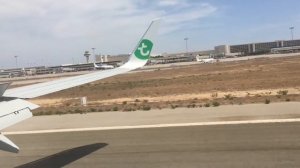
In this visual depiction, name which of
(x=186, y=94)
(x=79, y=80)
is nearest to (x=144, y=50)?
(x=79, y=80)

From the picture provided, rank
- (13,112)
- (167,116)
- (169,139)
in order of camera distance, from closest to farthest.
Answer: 1. (13,112)
2. (169,139)
3. (167,116)

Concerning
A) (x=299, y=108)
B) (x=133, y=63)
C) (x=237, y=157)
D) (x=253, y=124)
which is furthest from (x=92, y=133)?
(x=299, y=108)

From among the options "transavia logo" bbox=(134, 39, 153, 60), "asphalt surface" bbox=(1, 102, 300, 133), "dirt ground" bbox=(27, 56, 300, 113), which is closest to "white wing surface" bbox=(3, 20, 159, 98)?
"transavia logo" bbox=(134, 39, 153, 60)

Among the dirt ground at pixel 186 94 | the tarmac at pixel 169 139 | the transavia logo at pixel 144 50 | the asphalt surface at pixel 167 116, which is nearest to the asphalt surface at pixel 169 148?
the tarmac at pixel 169 139

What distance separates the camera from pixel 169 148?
13039 mm

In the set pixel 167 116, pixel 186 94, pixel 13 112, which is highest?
pixel 13 112

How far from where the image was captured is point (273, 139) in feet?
43.5

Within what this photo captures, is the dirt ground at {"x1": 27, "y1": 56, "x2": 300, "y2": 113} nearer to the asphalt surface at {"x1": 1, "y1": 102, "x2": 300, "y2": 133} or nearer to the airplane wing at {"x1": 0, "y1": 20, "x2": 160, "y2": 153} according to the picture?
the asphalt surface at {"x1": 1, "y1": 102, "x2": 300, "y2": 133}

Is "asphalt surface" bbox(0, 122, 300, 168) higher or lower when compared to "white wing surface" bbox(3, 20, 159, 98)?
lower

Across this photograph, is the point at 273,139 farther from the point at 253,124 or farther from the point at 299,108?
the point at 299,108

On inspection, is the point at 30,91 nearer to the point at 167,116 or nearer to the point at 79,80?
the point at 79,80

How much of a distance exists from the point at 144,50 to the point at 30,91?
11.9 ft

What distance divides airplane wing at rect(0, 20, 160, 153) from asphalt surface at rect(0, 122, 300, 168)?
78.1 inches

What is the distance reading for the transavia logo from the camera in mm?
12883
